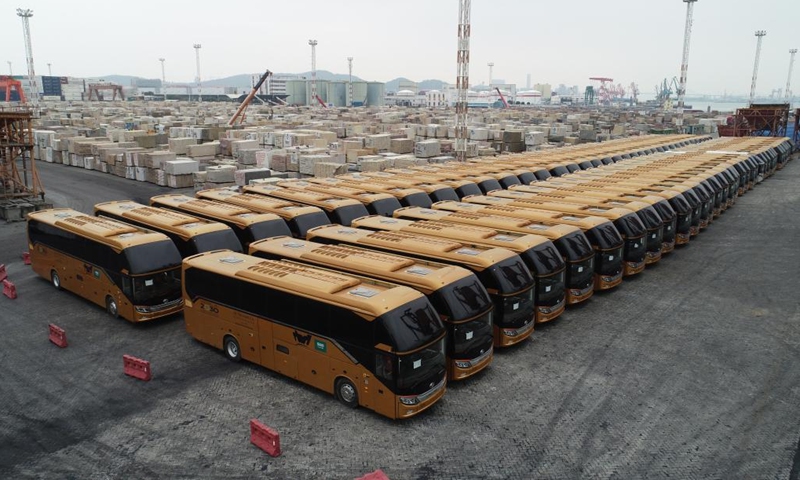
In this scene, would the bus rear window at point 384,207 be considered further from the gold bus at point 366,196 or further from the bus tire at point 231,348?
the bus tire at point 231,348

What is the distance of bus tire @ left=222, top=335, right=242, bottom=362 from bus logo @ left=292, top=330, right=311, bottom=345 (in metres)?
2.40

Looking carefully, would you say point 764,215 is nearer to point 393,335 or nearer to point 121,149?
point 393,335

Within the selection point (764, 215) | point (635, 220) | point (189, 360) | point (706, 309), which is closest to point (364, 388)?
point (189, 360)

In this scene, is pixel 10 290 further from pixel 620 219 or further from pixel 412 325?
pixel 620 219

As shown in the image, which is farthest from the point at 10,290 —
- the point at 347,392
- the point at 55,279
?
the point at 347,392

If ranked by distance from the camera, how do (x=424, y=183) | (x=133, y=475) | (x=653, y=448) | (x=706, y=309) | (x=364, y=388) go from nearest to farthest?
(x=133, y=475), (x=653, y=448), (x=364, y=388), (x=706, y=309), (x=424, y=183)

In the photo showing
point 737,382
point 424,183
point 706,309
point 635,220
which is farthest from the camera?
point 424,183

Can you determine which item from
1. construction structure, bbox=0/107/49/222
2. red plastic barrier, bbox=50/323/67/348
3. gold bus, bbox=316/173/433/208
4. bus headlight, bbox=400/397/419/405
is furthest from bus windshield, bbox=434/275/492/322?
construction structure, bbox=0/107/49/222

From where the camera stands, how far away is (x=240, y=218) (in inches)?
787

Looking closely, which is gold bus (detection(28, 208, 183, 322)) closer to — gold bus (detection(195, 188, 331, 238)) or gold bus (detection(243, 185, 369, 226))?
gold bus (detection(195, 188, 331, 238))

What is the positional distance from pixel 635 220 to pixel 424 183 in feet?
37.8

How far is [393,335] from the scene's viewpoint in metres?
11.0

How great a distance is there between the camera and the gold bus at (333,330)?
11.2 meters

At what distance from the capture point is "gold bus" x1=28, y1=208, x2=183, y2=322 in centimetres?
1633
